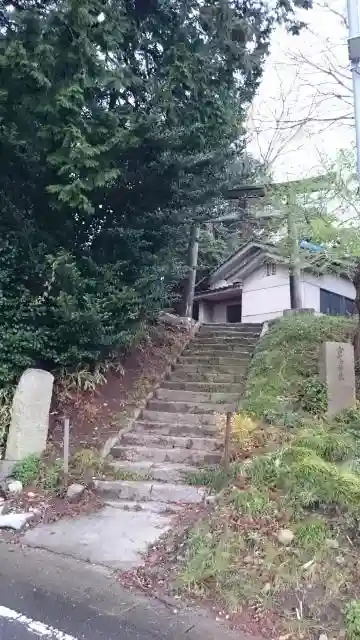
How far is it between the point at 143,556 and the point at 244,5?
7.90 meters

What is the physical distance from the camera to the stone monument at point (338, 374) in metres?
6.38

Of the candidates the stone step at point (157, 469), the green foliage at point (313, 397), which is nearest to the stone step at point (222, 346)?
the green foliage at point (313, 397)

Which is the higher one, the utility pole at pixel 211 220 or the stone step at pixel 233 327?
the utility pole at pixel 211 220

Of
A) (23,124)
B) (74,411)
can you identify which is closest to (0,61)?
(23,124)

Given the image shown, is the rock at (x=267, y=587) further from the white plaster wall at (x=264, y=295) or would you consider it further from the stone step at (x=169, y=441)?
the white plaster wall at (x=264, y=295)

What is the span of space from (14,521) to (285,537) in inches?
109

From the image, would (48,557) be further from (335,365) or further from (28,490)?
(335,365)

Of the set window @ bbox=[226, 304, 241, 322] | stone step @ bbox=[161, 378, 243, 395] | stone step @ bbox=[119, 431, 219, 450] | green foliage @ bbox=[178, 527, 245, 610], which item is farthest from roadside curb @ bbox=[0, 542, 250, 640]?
window @ bbox=[226, 304, 241, 322]

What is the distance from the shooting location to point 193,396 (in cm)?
835

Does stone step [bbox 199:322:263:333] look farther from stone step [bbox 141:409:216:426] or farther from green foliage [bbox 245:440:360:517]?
green foliage [bbox 245:440:360:517]

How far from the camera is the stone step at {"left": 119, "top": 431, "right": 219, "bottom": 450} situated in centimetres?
670

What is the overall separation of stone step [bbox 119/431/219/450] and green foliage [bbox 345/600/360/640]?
3.36m

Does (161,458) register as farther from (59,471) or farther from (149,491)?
(59,471)

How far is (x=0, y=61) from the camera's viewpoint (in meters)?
5.44
